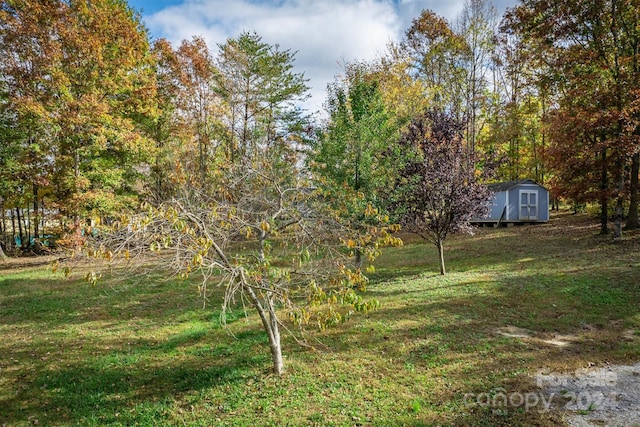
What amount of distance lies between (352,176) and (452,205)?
99.5 inches

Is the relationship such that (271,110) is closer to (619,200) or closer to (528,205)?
(528,205)

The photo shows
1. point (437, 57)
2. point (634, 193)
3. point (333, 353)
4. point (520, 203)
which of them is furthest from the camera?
point (437, 57)

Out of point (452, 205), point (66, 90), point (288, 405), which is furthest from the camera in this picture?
point (66, 90)

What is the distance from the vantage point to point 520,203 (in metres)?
18.2

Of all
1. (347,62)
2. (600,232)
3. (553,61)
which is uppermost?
(347,62)

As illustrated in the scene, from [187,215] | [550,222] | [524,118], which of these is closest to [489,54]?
[524,118]

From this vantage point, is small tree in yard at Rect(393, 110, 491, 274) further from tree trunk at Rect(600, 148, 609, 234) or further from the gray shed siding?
the gray shed siding

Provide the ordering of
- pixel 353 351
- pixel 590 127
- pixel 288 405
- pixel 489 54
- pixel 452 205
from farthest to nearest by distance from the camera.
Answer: pixel 489 54, pixel 590 127, pixel 452 205, pixel 353 351, pixel 288 405

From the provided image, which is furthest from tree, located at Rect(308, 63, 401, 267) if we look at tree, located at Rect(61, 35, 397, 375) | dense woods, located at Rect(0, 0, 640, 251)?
tree, located at Rect(61, 35, 397, 375)

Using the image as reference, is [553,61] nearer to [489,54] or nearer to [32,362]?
[489,54]

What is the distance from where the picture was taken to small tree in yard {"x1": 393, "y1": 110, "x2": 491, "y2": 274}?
8.60 meters

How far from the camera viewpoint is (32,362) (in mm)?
5262

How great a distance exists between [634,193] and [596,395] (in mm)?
11539

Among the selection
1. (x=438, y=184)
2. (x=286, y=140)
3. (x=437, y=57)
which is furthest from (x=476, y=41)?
(x=438, y=184)
